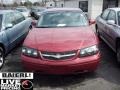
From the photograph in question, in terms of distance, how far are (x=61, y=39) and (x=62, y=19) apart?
143 centimetres

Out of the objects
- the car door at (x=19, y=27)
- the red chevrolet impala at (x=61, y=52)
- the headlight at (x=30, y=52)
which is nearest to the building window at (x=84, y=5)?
the car door at (x=19, y=27)

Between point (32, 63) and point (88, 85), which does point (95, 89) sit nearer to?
point (88, 85)

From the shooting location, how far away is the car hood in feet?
17.8

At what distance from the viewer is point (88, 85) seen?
17.9 feet

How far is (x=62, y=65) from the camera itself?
5.20 metres

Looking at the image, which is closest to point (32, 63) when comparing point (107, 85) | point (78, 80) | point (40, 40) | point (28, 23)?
point (40, 40)

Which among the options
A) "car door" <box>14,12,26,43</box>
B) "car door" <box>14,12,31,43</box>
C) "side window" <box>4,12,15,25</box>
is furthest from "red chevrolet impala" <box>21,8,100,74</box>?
"car door" <box>14,12,31,43</box>

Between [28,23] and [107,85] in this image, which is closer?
[107,85]

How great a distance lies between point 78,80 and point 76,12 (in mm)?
2329

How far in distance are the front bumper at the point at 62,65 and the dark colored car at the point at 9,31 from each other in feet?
5.65

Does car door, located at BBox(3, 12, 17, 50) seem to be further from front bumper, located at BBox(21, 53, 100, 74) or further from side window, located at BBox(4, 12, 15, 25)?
front bumper, located at BBox(21, 53, 100, 74)

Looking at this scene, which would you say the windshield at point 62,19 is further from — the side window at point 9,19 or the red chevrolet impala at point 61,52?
the side window at point 9,19

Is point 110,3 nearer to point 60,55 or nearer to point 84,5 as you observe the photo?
point 84,5

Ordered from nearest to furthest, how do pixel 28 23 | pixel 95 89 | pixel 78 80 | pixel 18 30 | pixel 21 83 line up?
1. pixel 21 83
2. pixel 95 89
3. pixel 78 80
4. pixel 18 30
5. pixel 28 23
